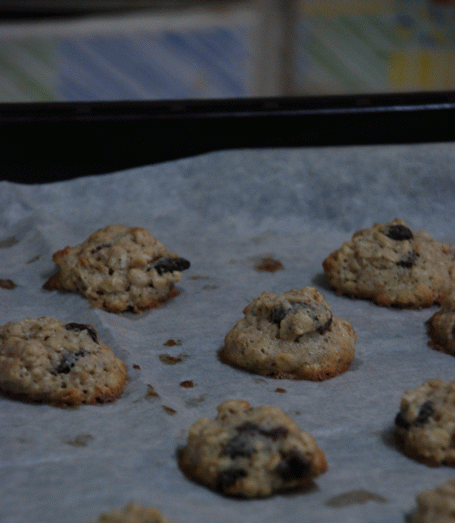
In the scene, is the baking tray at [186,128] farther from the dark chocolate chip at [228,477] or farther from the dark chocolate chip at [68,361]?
the dark chocolate chip at [228,477]

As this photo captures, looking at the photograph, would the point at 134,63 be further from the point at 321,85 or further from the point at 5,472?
the point at 5,472

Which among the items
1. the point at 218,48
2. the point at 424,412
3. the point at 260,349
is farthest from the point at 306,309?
the point at 218,48

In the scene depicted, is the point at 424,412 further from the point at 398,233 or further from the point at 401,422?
the point at 398,233

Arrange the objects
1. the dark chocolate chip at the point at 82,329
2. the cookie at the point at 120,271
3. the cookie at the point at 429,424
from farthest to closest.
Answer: the cookie at the point at 120,271
the dark chocolate chip at the point at 82,329
the cookie at the point at 429,424

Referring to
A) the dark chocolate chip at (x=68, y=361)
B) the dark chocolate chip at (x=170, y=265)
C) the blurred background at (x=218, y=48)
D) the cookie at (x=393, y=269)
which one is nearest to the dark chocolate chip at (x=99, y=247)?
the dark chocolate chip at (x=170, y=265)

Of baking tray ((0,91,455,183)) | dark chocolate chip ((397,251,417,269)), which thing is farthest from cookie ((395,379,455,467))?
baking tray ((0,91,455,183))
